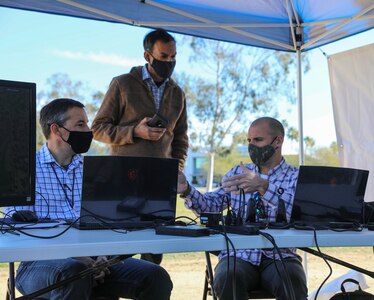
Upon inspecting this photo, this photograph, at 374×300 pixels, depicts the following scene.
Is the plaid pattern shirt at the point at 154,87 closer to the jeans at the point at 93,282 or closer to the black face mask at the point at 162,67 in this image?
the black face mask at the point at 162,67

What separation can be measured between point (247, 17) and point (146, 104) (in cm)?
152

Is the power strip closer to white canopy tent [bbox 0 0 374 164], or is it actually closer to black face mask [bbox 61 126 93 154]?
black face mask [bbox 61 126 93 154]

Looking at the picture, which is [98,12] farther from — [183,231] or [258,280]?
[183,231]

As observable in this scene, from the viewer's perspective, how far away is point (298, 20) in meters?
4.61

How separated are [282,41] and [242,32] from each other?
420 millimetres

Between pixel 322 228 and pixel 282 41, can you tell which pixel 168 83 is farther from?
pixel 322 228

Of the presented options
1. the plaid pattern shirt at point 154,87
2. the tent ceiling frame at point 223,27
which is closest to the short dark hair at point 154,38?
the plaid pattern shirt at point 154,87

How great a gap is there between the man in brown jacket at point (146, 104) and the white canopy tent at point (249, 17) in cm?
73

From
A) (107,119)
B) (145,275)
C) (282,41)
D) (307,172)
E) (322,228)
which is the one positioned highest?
(282,41)

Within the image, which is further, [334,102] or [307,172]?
[334,102]

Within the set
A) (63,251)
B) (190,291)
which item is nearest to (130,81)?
(63,251)

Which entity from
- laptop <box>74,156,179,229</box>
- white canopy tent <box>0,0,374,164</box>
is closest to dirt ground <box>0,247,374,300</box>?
white canopy tent <box>0,0,374,164</box>

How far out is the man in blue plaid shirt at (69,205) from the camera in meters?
2.31

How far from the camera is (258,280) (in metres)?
2.81
